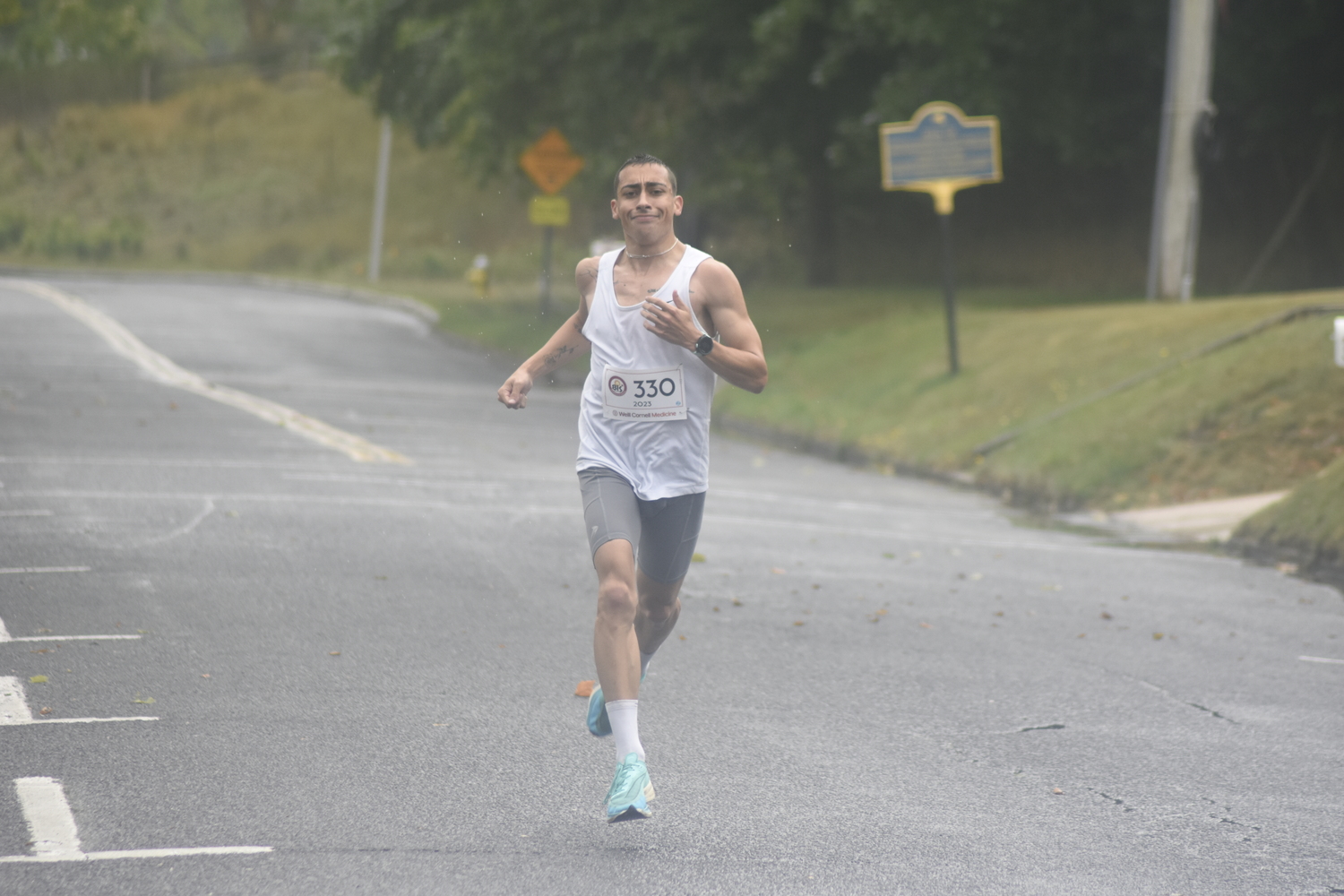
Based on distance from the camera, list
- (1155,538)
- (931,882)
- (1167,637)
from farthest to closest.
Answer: (1155,538) → (1167,637) → (931,882)

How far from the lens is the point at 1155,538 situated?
13.5m

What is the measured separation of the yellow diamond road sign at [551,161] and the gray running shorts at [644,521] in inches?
966

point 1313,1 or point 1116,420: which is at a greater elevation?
point 1313,1

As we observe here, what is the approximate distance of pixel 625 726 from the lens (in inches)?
200

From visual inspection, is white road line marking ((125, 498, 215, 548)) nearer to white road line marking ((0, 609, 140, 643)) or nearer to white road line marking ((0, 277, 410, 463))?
white road line marking ((0, 609, 140, 643))

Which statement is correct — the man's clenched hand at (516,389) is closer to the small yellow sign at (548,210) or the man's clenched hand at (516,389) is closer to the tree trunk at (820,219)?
the small yellow sign at (548,210)

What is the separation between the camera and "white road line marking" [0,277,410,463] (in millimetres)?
15367

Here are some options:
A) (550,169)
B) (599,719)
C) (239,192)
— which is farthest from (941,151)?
(239,192)

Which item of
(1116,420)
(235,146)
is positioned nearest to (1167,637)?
(1116,420)

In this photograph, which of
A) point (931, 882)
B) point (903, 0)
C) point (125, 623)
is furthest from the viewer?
point (903, 0)

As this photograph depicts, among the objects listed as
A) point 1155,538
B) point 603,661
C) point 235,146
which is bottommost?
point 1155,538

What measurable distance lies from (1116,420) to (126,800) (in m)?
13.3

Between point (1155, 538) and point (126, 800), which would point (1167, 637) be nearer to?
point (1155, 538)

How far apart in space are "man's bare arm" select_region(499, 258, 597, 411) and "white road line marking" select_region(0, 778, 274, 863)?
1.78 meters
